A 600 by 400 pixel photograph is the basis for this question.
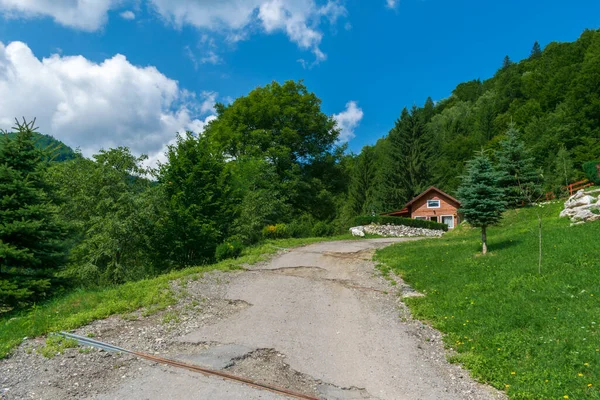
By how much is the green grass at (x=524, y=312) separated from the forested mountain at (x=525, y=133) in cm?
2692

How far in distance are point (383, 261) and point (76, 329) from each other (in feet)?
36.5

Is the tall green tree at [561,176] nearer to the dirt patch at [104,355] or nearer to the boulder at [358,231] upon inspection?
the boulder at [358,231]

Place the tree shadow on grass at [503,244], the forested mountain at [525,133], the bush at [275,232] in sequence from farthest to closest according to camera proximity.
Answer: the forested mountain at [525,133], the bush at [275,232], the tree shadow on grass at [503,244]

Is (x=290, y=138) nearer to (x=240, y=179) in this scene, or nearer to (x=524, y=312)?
(x=240, y=179)

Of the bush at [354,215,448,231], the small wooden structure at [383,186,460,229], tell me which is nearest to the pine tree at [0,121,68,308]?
the bush at [354,215,448,231]

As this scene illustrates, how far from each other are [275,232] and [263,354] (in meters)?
20.1

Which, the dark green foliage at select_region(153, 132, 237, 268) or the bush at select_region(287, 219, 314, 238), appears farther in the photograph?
the bush at select_region(287, 219, 314, 238)

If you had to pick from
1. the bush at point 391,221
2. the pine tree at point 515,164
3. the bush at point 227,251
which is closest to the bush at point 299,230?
the bush at point 391,221

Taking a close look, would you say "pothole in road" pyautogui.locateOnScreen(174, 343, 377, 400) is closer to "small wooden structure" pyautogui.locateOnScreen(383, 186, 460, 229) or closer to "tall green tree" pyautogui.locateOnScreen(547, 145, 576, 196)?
"tall green tree" pyautogui.locateOnScreen(547, 145, 576, 196)

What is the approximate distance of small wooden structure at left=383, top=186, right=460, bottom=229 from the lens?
1425 inches

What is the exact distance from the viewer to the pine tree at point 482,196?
492 inches

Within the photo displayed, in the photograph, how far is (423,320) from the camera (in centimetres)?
783

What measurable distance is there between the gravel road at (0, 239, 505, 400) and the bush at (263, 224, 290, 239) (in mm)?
15553

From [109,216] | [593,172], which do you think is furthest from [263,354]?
[593,172]
